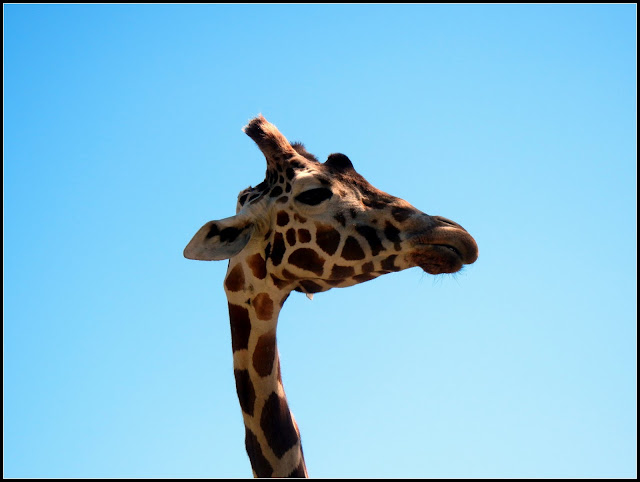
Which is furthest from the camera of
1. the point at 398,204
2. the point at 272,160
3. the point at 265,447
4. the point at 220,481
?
the point at 272,160

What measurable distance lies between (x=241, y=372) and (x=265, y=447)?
0.69 meters

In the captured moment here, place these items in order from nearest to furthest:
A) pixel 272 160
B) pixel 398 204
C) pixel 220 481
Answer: pixel 220 481 → pixel 398 204 → pixel 272 160

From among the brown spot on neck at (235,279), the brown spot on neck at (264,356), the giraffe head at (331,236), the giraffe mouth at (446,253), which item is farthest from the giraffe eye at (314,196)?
the brown spot on neck at (264,356)

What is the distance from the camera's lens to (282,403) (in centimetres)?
644

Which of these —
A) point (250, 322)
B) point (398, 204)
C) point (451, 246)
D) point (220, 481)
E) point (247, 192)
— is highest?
point (247, 192)

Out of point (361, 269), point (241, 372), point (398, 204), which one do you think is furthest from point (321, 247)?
point (241, 372)

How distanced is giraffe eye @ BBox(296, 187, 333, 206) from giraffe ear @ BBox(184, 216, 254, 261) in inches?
21.0

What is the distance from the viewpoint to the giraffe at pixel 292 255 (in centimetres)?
625

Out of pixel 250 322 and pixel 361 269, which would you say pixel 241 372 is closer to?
pixel 250 322

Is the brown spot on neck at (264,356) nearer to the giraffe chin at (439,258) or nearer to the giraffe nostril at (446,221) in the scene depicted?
the giraffe chin at (439,258)

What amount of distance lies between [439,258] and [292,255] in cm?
129

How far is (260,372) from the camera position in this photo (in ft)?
21.1

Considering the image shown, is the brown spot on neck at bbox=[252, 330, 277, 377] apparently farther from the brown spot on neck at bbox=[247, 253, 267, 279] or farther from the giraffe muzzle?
the giraffe muzzle

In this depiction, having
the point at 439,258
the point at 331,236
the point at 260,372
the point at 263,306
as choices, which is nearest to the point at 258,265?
the point at 263,306
